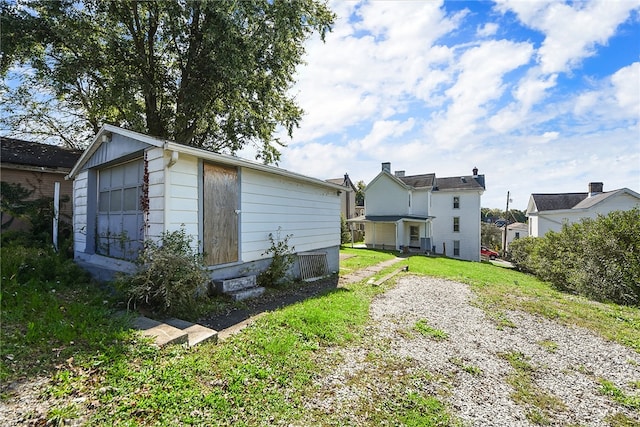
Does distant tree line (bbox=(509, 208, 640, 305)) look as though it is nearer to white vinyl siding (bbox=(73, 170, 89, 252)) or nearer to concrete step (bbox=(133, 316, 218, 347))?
concrete step (bbox=(133, 316, 218, 347))

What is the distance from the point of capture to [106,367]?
108 inches

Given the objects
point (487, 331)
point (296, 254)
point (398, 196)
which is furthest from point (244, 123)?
point (398, 196)

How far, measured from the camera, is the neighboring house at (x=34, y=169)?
955 centimetres

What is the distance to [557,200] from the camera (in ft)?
87.5

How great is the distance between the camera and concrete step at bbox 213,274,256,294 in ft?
19.2

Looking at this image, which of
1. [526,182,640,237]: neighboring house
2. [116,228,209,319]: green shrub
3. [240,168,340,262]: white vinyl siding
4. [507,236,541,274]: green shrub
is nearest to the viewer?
[116,228,209,319]: green shrub

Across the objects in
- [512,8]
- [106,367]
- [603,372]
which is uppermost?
[512,8]

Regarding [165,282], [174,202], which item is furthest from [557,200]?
[165,282]

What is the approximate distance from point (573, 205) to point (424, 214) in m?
14.5

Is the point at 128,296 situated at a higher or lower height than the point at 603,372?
higher

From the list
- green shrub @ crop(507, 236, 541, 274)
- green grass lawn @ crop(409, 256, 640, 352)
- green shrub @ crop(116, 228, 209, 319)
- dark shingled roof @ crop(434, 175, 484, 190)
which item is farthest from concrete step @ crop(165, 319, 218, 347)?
dark shingled roof @ crop(434, 175, 484, 190)

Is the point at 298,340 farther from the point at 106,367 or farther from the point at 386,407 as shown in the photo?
the point at 106,367

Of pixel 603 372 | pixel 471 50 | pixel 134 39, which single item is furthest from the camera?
pixel 134 39

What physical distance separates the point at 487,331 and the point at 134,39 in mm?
14762
